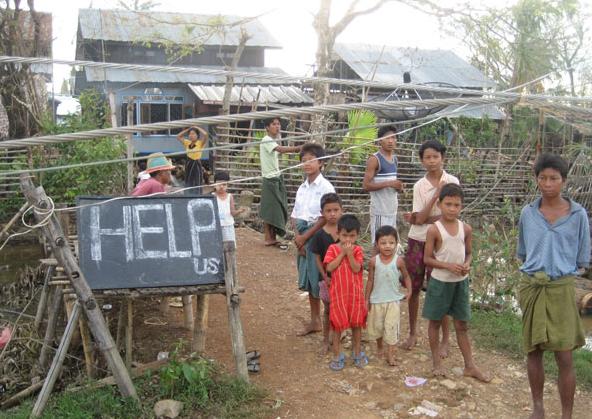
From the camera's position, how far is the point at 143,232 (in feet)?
14.8

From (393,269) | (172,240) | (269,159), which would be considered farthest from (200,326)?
(269,159)

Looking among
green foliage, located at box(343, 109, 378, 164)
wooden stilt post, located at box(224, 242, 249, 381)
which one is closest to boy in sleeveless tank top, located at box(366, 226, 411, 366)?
wooden stilt post, located at box(224, 242, 249, 381)

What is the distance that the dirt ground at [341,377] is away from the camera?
14.5 feet

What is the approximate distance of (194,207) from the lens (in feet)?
15.4

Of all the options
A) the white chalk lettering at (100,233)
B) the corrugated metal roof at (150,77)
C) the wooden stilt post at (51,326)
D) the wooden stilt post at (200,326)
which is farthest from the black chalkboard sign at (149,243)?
the corrugated metal roof at (150,77)

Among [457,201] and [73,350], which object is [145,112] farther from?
[457,201]

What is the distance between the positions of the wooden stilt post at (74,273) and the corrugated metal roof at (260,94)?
41.8 ft

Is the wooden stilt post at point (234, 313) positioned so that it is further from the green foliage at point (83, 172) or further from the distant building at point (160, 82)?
the distant building at point (160, 82)

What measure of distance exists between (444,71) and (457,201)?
16410 mm

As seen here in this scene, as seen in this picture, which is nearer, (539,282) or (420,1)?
(539,282)

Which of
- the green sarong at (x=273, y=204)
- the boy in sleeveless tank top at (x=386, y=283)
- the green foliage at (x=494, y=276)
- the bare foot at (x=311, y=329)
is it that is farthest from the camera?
the green sarong at (x=273, y=204)

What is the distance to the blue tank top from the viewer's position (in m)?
5.71

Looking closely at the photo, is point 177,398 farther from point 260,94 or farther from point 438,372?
point 260,94

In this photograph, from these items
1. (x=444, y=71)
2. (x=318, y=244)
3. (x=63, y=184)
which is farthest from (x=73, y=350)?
(x=444, y=71)
